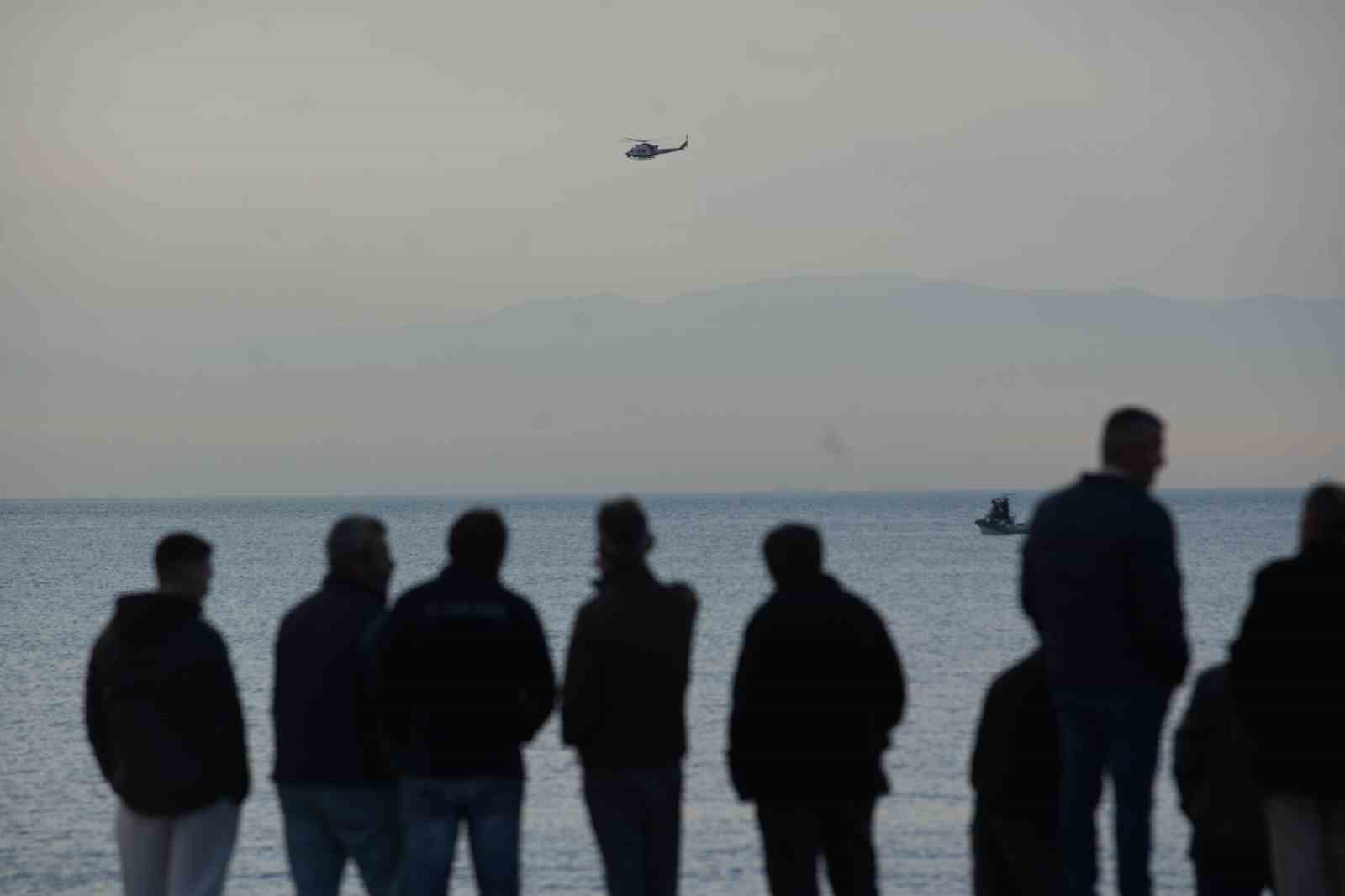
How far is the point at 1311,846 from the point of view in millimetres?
5895

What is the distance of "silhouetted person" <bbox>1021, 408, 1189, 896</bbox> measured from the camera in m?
6.11

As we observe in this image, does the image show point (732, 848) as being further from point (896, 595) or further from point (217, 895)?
point (896, 595)

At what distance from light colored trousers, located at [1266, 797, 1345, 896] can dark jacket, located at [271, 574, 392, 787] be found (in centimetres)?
315

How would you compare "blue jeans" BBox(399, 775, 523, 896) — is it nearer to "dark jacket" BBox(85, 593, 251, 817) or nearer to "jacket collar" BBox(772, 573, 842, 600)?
"dark jacket" BBox(85, 593, 251, 817)

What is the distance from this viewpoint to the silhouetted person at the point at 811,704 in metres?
6.44

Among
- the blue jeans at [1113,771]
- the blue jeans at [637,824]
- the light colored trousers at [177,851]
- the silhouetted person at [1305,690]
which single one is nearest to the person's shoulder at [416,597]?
the blue jeans at [637,824]

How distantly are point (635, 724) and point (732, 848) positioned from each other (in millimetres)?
10426

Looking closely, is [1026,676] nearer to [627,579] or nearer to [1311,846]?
[1311,846]

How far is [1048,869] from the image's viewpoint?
6.91m

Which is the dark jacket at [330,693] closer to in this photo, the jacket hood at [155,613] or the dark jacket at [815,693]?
the jacket hood at [155,613]

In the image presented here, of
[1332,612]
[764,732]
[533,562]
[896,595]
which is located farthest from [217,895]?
[533,562]

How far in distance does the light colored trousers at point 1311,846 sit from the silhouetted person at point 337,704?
3.14 meters

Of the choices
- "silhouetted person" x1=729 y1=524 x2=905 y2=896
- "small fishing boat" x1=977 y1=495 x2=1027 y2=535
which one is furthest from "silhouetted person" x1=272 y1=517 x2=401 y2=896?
"small fishing boat" x1=977 y1=495 x2=1027 y2=535

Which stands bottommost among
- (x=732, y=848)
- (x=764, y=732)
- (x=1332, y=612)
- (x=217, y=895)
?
(x=732, y=848)
